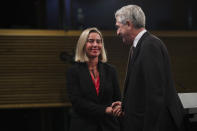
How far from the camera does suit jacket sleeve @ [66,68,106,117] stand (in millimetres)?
2932

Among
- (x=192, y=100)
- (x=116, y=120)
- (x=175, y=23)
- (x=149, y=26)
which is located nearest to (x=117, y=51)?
(x=149, y=26)

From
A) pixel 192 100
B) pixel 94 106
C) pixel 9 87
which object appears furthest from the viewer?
pixel 9 87

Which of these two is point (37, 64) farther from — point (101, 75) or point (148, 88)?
point (148, 88)

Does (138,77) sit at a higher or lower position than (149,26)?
lower

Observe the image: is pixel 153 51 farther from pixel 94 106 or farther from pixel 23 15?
pixel 23 15

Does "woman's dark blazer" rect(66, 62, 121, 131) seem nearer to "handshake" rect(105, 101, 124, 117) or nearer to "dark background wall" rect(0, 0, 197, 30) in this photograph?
"handshake" rect(105, 101, 124, 117)

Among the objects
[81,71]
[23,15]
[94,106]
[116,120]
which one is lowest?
[116,120]

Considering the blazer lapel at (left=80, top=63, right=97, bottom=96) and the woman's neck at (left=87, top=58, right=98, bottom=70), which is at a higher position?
the woman's neck at (left=87, top=58, right=98, bottom=70)

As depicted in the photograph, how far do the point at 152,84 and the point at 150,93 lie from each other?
6cm

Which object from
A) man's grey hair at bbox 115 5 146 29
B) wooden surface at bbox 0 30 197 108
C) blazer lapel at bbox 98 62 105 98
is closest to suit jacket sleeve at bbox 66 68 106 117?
blazer lapel at bbox 98 62 105 98

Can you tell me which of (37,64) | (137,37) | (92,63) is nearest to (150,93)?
(137,37)

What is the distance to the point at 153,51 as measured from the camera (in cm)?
211

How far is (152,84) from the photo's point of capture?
204 cm

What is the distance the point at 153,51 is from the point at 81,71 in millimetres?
1175
